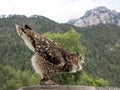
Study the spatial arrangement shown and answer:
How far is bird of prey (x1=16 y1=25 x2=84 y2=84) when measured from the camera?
15797 mm

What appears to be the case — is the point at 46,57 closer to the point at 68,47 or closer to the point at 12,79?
the point at 68,47

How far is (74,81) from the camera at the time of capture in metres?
32.1

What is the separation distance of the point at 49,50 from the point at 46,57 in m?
0.27

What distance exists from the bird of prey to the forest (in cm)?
1468

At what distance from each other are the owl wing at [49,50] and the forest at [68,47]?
14818mm

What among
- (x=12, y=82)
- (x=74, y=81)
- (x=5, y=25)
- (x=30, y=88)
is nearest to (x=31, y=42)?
(x=30, y=88)

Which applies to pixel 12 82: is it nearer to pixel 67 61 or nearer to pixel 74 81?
pixel 74 81

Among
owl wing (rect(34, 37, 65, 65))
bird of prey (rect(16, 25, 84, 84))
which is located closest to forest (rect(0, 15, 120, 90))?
bird of prey (rect(16, 25, 84, 84))

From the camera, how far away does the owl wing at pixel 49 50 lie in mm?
15766

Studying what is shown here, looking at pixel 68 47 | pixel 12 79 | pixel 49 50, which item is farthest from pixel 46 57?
pixel 12 79

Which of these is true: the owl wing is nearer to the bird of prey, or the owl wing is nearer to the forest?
the bird of prey

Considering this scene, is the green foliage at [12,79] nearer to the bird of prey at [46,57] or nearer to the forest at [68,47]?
the forest at [68,47]

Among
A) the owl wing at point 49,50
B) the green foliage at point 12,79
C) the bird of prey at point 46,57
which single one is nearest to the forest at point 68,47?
the green foliage at point 12,79

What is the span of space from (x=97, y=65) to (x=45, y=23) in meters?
25.5
